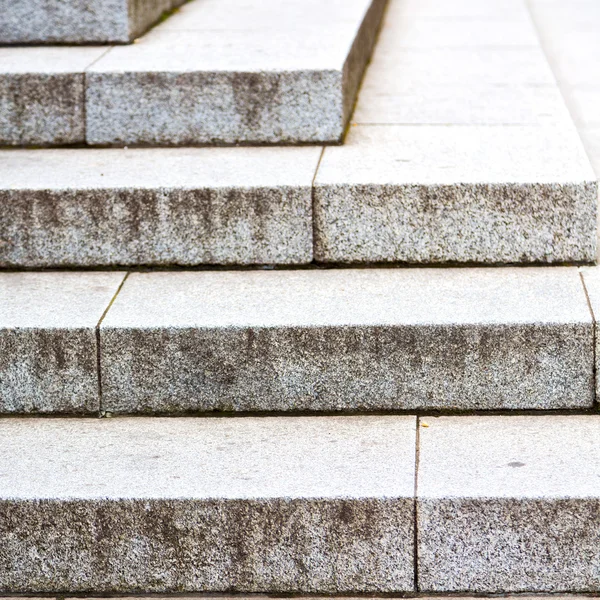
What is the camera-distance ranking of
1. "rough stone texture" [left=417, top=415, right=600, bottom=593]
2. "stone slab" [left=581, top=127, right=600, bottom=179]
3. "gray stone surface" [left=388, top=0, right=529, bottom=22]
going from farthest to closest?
"gray stone surface" [left=388, top=0, right=529, bottom=22], "stone slab" [left=581, top=127, right=600, bottom=179], "rough stone texture" [left=417, top=415, right=600, bottom=593]

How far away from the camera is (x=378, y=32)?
582cm

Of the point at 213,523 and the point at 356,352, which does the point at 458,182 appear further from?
the point at 213,523

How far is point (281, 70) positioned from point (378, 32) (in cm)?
225

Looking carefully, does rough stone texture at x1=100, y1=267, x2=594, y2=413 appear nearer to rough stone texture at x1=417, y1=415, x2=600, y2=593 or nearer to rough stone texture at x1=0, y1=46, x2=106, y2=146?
rough stone texture at x1=417, y1=415, x2=600, y2=593

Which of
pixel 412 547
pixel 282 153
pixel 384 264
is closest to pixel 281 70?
pixel 282 153

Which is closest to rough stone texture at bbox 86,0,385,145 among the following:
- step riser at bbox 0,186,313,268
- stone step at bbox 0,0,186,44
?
stone step at bbox 0,0,186,44

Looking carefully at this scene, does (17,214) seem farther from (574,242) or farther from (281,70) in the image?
(574,242)

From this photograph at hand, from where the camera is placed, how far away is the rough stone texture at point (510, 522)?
255cm

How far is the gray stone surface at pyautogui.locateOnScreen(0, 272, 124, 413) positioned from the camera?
9.84ft

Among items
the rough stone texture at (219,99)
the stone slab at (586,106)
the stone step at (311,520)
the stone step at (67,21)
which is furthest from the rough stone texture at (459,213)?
the stone step at (67,21)

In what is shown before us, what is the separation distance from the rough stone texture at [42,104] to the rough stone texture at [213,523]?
5.26 feet

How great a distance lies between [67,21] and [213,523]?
8.99 ft

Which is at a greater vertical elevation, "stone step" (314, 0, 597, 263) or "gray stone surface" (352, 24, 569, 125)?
"gray stone surface" (352, 24, 569, 125)

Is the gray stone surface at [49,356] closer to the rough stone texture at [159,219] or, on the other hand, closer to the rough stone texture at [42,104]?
the rough stone texture at [159,219]
